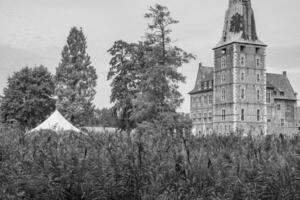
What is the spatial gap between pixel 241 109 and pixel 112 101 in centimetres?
4022

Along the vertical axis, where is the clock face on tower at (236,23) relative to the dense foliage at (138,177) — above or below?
above

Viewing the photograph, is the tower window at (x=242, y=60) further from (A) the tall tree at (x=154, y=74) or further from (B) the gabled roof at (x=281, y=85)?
(A) the tall tree at (x=154, y=74)

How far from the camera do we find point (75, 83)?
173 ft

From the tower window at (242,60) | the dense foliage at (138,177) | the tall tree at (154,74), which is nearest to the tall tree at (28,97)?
the tall tree at (154,74)

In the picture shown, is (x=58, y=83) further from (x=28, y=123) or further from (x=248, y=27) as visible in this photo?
(x=248, y=27)

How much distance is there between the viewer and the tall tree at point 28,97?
2111 inches

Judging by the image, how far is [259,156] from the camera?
6.11 m

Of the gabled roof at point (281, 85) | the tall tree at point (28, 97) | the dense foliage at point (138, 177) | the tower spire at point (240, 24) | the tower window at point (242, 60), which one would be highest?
the tower spire at point (240, 24)

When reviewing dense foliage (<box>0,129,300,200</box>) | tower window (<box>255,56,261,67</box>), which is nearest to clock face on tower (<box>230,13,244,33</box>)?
tower window (<box>255,56,261,67</box>)

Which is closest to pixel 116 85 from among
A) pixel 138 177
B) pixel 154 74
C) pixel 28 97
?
pixel 154 74

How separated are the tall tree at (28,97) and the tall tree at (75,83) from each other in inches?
153

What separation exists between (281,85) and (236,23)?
17.6m

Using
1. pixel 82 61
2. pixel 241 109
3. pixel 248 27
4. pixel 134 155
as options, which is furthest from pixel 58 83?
pixel 134 155

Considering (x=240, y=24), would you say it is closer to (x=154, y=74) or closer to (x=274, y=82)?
(x=274, y=82)
